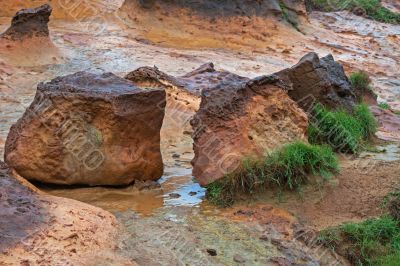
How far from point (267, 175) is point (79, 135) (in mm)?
1402

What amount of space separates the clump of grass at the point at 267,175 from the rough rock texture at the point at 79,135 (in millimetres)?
734

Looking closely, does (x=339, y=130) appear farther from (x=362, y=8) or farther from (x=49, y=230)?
Result: (x=362, y=8)

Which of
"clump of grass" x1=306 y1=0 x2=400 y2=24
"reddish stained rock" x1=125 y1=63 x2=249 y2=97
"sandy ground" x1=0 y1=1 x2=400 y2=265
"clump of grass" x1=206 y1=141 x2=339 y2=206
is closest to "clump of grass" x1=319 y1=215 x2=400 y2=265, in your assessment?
"sandy ground" x1=0 y1=1 x2=400 y2=265

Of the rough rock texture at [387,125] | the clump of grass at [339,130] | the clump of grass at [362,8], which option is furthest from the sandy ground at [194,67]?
the rough rock texture at [387,125]

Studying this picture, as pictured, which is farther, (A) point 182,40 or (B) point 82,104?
(A) point 182,40

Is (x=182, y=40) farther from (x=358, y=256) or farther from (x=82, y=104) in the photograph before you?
(x=358, y=256)

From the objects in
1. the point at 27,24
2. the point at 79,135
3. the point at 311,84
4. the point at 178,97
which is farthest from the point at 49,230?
the point at 27,24

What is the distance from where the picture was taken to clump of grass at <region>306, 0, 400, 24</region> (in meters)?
16.0

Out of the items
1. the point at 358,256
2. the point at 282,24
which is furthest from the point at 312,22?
the point at 358,256

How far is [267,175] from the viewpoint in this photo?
16.5 ft

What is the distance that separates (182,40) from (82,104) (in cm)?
677

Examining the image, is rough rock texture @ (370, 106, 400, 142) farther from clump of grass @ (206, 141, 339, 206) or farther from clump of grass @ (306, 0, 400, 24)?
clump of grass @ (306, 0, 400, 24)

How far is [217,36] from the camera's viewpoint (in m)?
12.2

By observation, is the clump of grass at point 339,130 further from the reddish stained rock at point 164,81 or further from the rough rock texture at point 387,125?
the reddish stained rock at point 164,81
